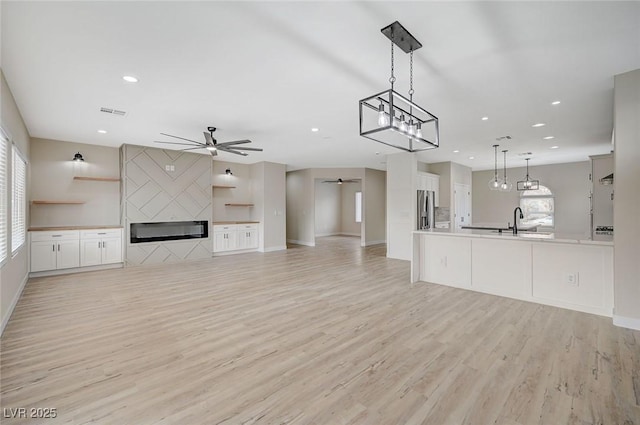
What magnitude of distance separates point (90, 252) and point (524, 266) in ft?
25.7

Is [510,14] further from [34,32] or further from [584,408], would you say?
[34,32]

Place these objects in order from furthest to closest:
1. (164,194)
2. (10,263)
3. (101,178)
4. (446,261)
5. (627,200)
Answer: (164,194) < (101,178) < (446,261) < (10,263) < (627,200)

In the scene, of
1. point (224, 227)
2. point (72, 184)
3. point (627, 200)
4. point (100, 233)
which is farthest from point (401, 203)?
point (72, 184)

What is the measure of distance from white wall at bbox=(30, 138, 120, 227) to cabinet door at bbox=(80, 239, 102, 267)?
0.80 metres

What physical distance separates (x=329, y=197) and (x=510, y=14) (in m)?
11.4

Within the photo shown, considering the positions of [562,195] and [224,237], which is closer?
[224,237]

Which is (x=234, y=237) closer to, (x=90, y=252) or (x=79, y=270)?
(x=90, y=252)

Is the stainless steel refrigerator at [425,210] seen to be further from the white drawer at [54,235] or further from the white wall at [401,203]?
the white drawer at [54,235]

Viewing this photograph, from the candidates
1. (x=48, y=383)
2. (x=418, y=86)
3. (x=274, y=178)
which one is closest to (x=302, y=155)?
(x=274, y=178)

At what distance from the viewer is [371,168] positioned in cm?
1034

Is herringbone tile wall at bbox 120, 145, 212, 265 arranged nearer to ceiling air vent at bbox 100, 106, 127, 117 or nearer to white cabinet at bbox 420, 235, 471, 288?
ceiling air vent at bbox 100, 106, 127, 117

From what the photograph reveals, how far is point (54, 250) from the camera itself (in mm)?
5656

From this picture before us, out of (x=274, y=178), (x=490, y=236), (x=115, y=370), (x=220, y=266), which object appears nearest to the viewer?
(x=115, y=370)

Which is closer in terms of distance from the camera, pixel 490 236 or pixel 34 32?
pixel 34 32
